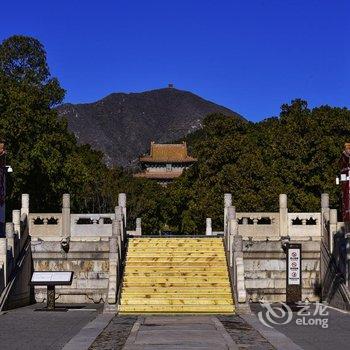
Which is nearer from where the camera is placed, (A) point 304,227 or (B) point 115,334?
(B) point 115,334

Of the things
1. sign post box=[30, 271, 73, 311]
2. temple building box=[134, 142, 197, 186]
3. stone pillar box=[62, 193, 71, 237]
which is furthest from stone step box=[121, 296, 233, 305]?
temple building box=[134, 142, 197, 186]

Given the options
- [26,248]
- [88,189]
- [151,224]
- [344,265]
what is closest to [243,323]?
[344,265]

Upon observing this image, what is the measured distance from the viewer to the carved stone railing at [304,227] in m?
26.7

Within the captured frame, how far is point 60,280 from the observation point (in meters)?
21.8

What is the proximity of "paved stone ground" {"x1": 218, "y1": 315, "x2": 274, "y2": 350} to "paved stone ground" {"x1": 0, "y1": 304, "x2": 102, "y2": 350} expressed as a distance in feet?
11.2

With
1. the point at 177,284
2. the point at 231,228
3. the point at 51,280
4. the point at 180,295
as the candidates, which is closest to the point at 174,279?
the point at 177,284

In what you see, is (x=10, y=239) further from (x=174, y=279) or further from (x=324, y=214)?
(x=324, y=214)

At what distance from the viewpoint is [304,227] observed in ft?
88.0

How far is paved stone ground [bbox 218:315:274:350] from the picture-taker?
44.1 feet

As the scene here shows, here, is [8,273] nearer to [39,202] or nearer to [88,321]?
[88,321]

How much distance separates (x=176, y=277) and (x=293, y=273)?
12.5ft

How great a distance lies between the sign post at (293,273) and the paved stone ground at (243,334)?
10.8 feet

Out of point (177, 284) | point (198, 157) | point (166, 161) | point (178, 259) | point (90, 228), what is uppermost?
point (166, 161)

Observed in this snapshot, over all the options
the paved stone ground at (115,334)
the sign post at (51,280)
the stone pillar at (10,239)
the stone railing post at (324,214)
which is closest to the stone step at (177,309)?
the paved stone ground at (115,334)
